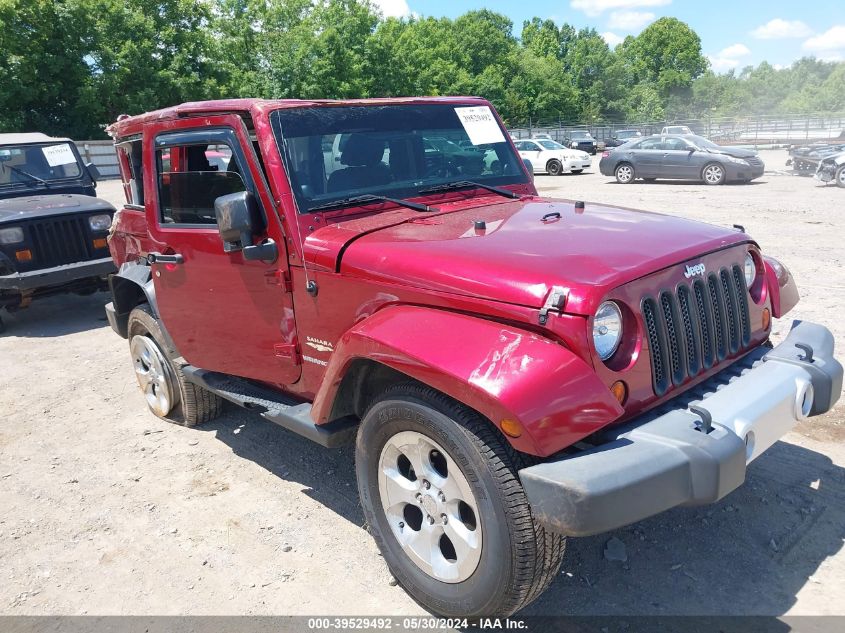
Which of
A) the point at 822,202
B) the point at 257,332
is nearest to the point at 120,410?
the point at 257,332

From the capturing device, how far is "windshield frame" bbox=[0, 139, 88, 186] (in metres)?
8.27

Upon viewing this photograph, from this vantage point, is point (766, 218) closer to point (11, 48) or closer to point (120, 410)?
point (120, 410)

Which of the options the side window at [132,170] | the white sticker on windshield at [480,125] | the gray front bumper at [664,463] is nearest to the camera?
the gray front bumper at [664,463]

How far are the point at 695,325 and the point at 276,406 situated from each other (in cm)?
212

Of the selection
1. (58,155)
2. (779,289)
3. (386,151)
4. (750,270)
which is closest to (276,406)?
(386,151)

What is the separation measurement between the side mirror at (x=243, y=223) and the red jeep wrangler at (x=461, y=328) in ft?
0.04

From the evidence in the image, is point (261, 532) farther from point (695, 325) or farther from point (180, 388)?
point (695, 325)

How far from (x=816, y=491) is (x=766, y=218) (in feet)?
31.6

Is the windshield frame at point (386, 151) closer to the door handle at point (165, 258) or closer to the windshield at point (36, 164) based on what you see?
the door handle at point (165, 258)

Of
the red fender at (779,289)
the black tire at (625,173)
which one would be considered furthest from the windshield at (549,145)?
the red fender at (779,289)

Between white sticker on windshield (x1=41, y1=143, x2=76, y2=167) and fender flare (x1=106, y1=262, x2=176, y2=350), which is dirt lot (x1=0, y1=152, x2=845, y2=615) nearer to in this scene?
fender flare (x1=106, y1=262, x2=176, y2=350)

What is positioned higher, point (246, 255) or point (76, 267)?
point (246, 255)

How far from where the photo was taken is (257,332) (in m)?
3.66

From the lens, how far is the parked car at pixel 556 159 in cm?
2528
